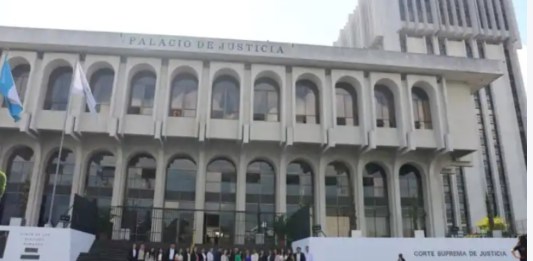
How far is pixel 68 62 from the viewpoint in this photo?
85.8 feet

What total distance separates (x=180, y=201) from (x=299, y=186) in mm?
7059

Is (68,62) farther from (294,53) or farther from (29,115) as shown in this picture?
(294,53)

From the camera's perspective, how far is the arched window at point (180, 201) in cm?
2480

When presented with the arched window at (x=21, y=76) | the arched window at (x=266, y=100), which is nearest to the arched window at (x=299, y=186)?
the arched window at (x=266, y=100)

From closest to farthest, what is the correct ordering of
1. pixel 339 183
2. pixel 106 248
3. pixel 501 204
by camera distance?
1. pixel 106 248
2. pixel 339 183
3. pixel 501 204

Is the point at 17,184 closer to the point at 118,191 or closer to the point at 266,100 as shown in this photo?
the point at 118,191

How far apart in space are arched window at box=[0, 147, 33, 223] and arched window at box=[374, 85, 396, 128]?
2054cm

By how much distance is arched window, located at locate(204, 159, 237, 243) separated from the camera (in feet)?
83.7

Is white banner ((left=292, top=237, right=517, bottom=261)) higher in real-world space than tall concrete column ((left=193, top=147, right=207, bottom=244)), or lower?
lower

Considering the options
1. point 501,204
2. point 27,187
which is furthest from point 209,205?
point 501,204

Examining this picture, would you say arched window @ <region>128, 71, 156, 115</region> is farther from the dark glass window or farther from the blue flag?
the blue flag

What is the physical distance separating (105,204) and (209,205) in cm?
582

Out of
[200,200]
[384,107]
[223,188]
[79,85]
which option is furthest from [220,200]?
[384,107]

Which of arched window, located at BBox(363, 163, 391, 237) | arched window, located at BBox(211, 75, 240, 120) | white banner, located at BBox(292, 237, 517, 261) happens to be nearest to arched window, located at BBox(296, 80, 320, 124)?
arched window, located at BBox(211, 75, 240, 120)
